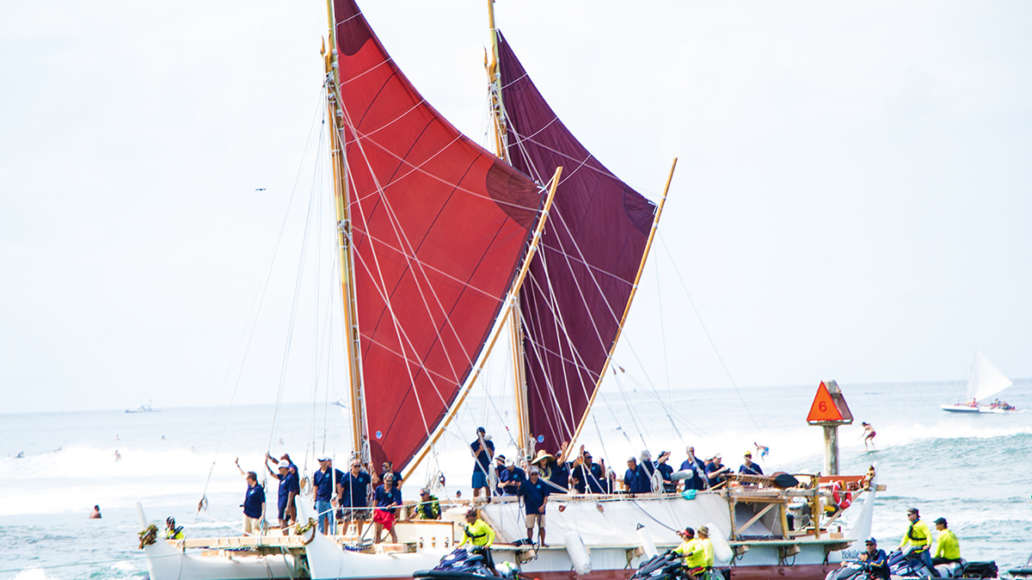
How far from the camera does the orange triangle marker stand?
106 ft

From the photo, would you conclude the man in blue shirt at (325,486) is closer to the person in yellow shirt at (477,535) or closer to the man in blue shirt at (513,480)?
the man in blue shirt at (513,480)

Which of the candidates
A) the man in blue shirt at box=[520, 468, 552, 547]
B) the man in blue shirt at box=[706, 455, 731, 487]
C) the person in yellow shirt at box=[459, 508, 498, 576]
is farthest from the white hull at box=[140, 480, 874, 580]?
the person in yellow shirt at box=[459, 508, 498, 576]

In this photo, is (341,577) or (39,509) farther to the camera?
(39,509)

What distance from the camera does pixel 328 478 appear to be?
22.9 metres

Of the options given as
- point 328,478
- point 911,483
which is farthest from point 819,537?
point 911,483

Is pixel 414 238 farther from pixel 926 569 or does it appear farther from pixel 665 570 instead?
pixel 926 569

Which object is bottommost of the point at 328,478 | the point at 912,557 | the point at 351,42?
the point at 912,557

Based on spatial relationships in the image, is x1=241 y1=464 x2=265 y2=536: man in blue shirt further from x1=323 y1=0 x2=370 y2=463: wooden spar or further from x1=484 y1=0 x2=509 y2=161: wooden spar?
x1=484 y1=0 x2=509 y2=161: wooden spar

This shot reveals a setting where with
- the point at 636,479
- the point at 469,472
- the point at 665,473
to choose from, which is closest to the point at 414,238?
the point at 636,479

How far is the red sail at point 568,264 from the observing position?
30.1m

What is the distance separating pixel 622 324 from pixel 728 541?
803cm

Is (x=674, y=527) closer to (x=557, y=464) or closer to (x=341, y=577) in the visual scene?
(x=557, y=464)

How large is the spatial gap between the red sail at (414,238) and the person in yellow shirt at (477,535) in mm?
4266

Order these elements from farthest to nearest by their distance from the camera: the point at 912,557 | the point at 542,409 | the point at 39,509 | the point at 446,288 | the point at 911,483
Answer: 1. the point at 39,509
2. the point at 911,483
3. the point at 542,409
4. the point at 446,288
5. the point at 912,557
